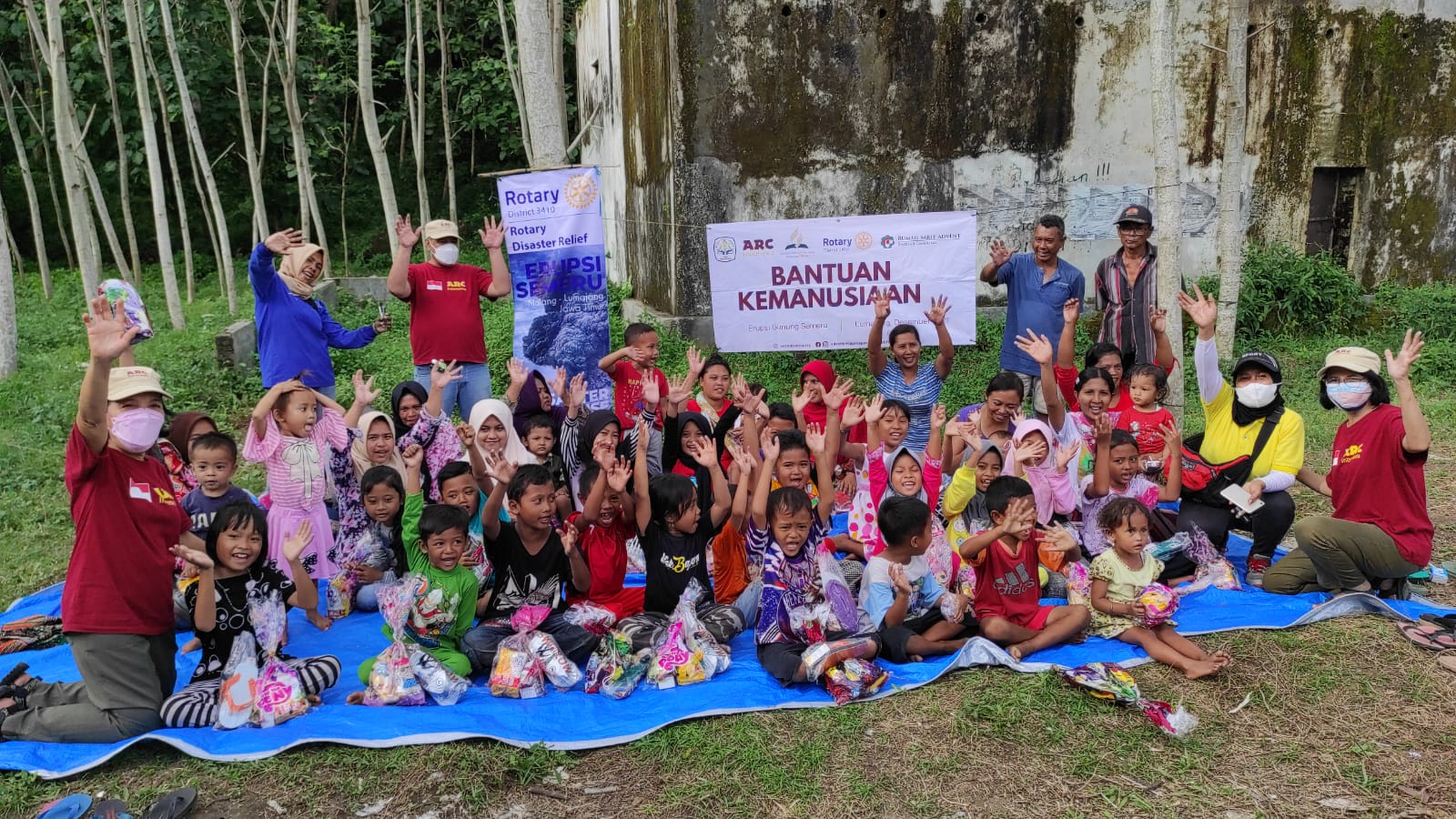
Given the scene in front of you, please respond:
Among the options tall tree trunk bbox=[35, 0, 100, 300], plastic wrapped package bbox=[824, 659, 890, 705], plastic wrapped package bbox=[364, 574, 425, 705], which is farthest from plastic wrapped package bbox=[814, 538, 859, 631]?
tall tree trunk bbox=[35, 0, 100, 300]

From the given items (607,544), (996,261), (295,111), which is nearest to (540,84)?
(996,261)

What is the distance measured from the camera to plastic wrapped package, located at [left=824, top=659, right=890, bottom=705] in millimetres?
3742

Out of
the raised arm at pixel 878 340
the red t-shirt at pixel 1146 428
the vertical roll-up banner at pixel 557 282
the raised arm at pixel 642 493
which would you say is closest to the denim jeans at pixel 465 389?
the vertical roll-up banner at pixel 557 282

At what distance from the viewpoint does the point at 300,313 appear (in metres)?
5.60

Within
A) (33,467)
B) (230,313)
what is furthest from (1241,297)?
(230,313)

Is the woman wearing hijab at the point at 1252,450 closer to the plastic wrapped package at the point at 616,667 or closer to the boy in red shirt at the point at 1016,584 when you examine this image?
the boy in red shirt at the point at 1016,584

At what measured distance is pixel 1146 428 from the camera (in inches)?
209

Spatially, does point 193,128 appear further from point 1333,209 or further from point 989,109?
point 1333,209

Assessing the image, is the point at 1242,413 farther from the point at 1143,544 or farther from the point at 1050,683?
the point at 1050,683

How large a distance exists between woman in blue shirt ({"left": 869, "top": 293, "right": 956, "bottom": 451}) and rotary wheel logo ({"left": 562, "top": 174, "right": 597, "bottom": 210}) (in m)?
2.05

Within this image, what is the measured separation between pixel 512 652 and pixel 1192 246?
29.0 ft

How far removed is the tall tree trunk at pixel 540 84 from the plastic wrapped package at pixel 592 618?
11.1 ft

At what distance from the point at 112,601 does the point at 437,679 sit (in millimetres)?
1222

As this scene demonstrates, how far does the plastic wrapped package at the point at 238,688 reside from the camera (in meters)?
3.59
